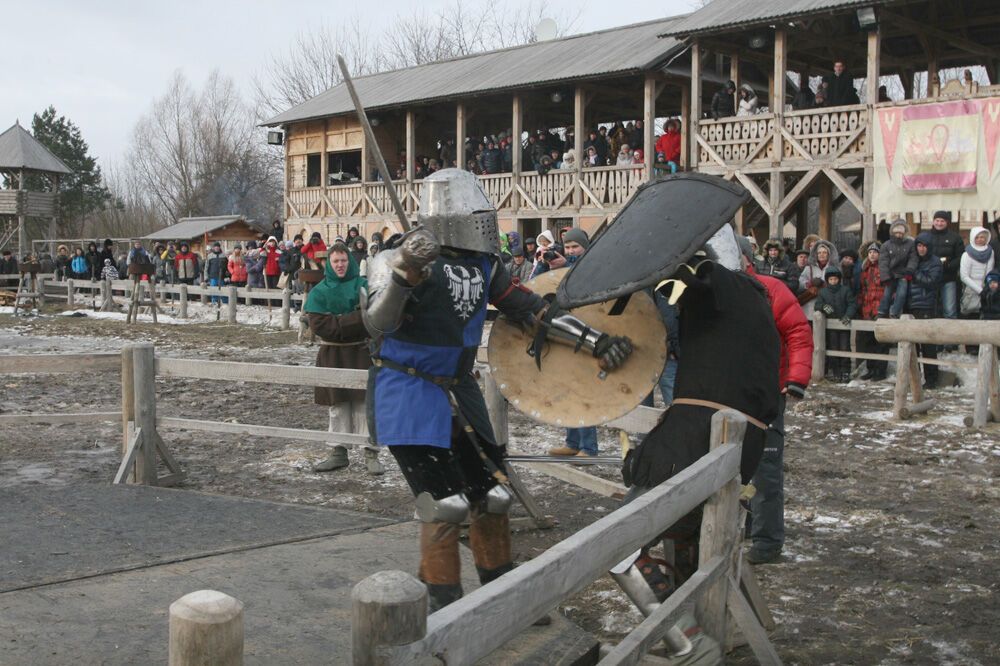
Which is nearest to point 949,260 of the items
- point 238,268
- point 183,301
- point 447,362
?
point 447,362

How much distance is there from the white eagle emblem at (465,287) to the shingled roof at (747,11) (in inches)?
557

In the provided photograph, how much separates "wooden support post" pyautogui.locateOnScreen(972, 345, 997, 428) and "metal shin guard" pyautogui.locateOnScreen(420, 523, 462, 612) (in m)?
6.81

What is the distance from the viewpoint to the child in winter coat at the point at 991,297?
11.3 meters

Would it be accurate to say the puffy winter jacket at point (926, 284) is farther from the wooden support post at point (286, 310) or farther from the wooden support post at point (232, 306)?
the wooden support post at point (232, 306)

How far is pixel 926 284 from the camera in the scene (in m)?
11.7

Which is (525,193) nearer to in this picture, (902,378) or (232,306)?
(232,306)

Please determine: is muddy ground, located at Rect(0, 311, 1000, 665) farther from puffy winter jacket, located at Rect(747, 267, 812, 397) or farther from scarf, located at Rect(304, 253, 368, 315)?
scarf, located at Rect(304, 253, 368, 315)

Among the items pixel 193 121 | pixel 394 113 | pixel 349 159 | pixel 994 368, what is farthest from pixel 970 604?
pixel 193 121

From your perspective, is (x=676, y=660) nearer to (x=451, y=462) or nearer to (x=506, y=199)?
(x=451, y=462)

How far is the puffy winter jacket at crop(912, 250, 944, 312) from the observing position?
11633 mm

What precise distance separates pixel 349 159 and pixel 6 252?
11.0 m

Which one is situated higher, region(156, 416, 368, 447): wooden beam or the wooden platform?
region(156, 416, 368, 447): wooden beam

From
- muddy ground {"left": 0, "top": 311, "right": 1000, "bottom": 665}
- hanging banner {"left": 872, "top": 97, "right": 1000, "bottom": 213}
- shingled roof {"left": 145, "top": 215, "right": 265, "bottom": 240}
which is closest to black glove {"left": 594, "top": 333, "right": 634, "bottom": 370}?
muddy ground {"left": 0, "top": 311, "right": 1000, "bottom": 665}

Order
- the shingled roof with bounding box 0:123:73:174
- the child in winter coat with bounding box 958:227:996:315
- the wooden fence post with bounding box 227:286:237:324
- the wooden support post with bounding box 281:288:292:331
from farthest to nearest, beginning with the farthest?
1. the shingled roof with bounding box 0:123:73:174
2. the wooden fence post with bounding box 227:286:237:324
3. the wooden support post with bounding box 281:288:292:331
4. the child in winter coat with bounding box 958:227:996:315
